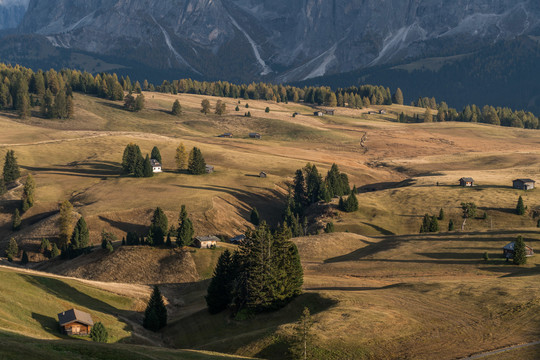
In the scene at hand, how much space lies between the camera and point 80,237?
114 metres

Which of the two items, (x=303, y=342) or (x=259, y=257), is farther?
(x=259, y=257)

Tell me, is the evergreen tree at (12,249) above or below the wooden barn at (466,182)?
below

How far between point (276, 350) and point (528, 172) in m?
136

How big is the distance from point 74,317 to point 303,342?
2645cm

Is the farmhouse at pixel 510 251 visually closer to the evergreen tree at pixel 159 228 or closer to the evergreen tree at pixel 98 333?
the evergreen tree at pixel 159 228

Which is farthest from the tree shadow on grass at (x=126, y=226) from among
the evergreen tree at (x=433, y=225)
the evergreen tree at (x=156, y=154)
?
the evergreen tree at (x=433, y=225)

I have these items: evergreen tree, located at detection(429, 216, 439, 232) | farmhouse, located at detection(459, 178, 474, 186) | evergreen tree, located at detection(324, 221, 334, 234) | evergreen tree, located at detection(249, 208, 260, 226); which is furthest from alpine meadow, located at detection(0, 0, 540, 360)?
evergreen tree, located at detection(324, 221, 334, 234)

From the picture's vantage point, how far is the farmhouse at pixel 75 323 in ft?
205

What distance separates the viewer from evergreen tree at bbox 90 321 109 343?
61.0 meters

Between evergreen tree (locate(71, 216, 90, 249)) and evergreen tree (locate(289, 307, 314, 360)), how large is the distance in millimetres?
72208

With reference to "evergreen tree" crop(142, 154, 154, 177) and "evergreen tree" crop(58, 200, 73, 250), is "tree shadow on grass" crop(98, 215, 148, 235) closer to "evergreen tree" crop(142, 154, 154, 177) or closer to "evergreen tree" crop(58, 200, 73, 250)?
"evergreen tree" crop(58, 200, 73, 250)

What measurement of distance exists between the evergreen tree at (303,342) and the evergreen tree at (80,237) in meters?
72.2

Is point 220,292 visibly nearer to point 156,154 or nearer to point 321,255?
point 321,255

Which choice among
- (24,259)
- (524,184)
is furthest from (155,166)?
(524,184)
